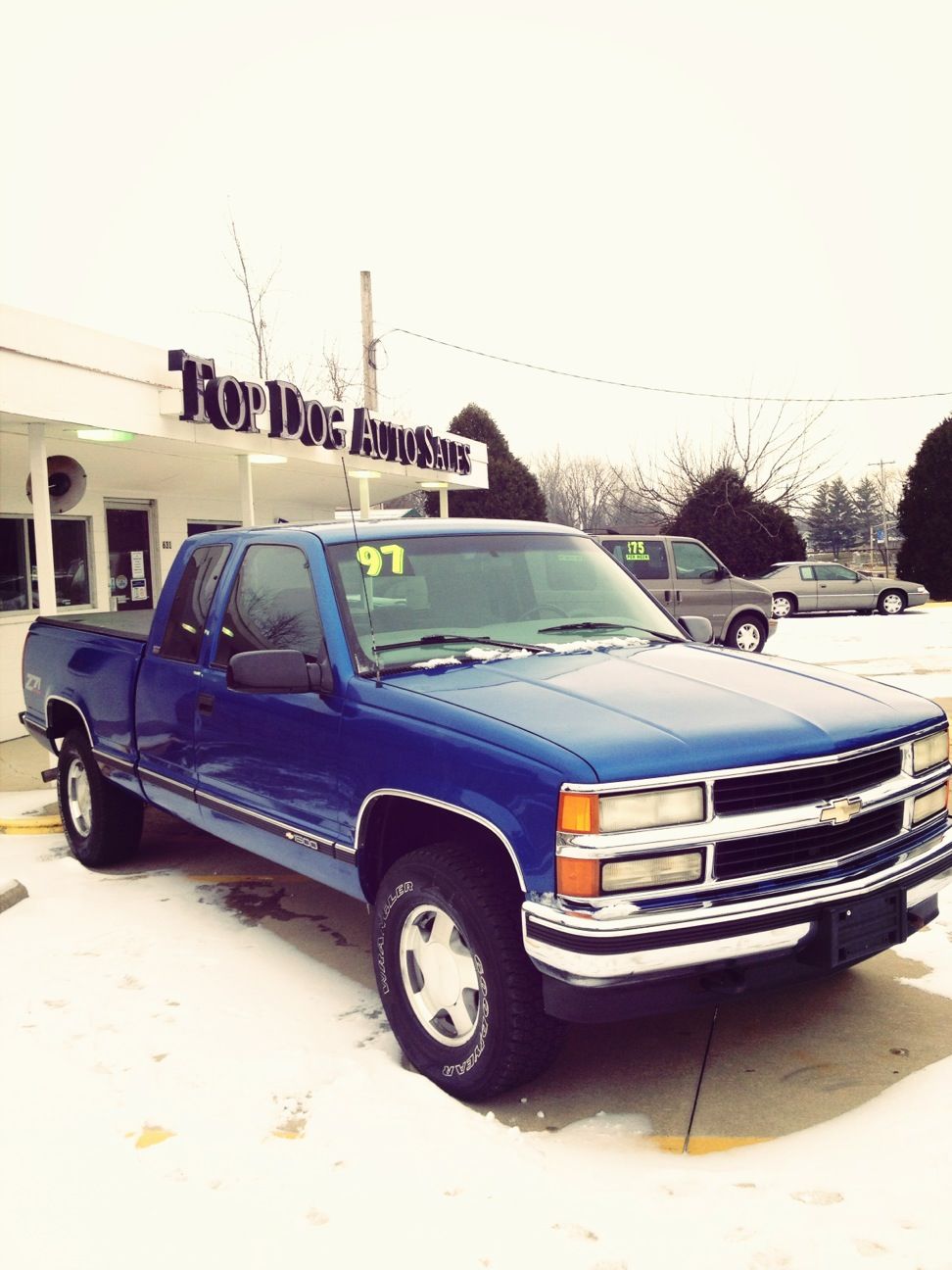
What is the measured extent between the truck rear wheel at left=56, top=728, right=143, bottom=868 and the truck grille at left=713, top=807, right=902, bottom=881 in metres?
4.02

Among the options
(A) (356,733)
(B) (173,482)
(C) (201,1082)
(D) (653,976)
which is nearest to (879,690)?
(D) (653,976)

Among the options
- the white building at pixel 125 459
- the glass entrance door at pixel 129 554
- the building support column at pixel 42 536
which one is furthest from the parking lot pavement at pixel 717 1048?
the glass entrance door at pixel 129 554

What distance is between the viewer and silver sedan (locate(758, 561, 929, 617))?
1043 inches

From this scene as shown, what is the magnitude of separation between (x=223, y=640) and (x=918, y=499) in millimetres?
30159

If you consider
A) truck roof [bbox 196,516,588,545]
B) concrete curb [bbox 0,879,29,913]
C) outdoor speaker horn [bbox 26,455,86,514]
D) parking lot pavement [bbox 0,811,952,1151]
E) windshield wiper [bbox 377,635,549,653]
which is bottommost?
parking lot pavement [bbox 0,811,952,1151]

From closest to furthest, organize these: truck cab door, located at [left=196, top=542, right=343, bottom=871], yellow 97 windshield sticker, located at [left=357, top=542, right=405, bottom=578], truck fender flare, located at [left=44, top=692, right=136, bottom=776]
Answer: truck cab door, located at [left=196, top=542, right=343, bottom=871], yellow 97 windshield sticker, located at [left=357, top=542, right=405, bottom=578], truck fender flare, located at [left=44, top=692, right=136, bottom=776]

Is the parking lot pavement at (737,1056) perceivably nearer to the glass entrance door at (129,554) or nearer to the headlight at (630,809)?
the headlight at (630,809)

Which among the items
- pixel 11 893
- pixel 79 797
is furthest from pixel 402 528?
pixel 79 797

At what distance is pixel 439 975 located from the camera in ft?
12.1

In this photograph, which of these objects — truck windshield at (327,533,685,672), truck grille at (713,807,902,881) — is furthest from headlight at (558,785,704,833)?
truck windshield at (327,533,685,672)

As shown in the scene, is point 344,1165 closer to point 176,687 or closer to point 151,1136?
point 151,1136

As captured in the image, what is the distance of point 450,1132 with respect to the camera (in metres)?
3.30

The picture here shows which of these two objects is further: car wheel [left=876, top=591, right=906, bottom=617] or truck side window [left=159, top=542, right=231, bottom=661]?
car wheel [left=876, top=591, right=906, bottom=617]

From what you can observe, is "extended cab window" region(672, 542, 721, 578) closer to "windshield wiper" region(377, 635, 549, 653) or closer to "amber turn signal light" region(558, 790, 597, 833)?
"windshield wiper" region(377, 635, 549, 653)
